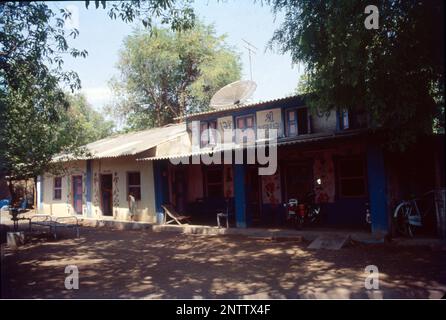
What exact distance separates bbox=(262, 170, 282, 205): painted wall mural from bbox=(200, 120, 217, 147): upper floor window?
302 centimetres

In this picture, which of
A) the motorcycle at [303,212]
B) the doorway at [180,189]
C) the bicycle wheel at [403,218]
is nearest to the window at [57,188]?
the doorway at [180,189]

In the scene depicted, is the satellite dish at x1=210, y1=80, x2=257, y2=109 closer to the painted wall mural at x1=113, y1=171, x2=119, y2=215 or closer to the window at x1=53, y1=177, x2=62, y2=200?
the painted wall mural at x1=113, y1=171, x2=119, y2=215

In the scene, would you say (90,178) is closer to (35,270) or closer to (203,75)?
(35,270)

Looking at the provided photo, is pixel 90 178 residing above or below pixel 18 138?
below

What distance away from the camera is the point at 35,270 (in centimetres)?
722

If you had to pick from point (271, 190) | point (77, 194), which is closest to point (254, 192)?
point (271, 190)

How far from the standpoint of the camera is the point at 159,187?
13922mm

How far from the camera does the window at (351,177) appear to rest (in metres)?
11.6

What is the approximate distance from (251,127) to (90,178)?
9098 mm

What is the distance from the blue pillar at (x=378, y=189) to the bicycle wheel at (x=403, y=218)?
0.35 metres

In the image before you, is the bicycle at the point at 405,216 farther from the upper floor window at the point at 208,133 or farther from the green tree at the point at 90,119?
the green tree at the point at 90,119

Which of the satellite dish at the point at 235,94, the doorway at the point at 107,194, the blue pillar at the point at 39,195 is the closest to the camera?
the satellite dish at the point at 235,94
